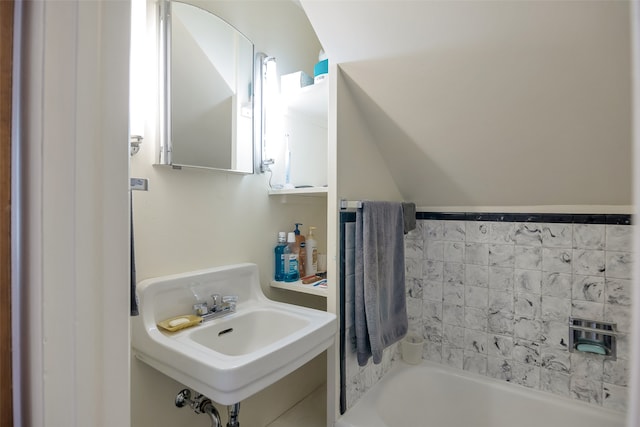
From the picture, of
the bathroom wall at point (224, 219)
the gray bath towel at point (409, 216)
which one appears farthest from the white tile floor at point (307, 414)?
the gray bath towel at point (409, 216)

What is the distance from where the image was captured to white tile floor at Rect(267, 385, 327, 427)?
1610 mm

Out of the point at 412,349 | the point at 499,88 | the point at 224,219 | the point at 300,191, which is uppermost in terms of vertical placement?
the point at 499,88

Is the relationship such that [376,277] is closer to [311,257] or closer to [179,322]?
[311,257]

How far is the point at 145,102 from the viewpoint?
3.69 ft

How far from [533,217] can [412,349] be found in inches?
39.4

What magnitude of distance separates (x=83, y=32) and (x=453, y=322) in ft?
6.55

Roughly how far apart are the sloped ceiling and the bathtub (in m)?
0.98

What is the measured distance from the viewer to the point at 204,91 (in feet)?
4.22

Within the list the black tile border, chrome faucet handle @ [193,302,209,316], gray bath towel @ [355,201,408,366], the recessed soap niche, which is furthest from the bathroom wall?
the recessed soap niche

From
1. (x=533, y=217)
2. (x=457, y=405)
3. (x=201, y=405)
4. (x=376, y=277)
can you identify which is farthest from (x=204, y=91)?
(x=457, y=405)

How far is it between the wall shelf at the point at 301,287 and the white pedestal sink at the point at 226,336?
114mm

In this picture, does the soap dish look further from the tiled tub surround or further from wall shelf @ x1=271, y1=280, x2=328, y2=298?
the tiled tub surround

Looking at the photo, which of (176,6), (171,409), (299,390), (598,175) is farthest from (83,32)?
(299,390)

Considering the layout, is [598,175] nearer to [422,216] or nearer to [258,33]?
[422,216]
